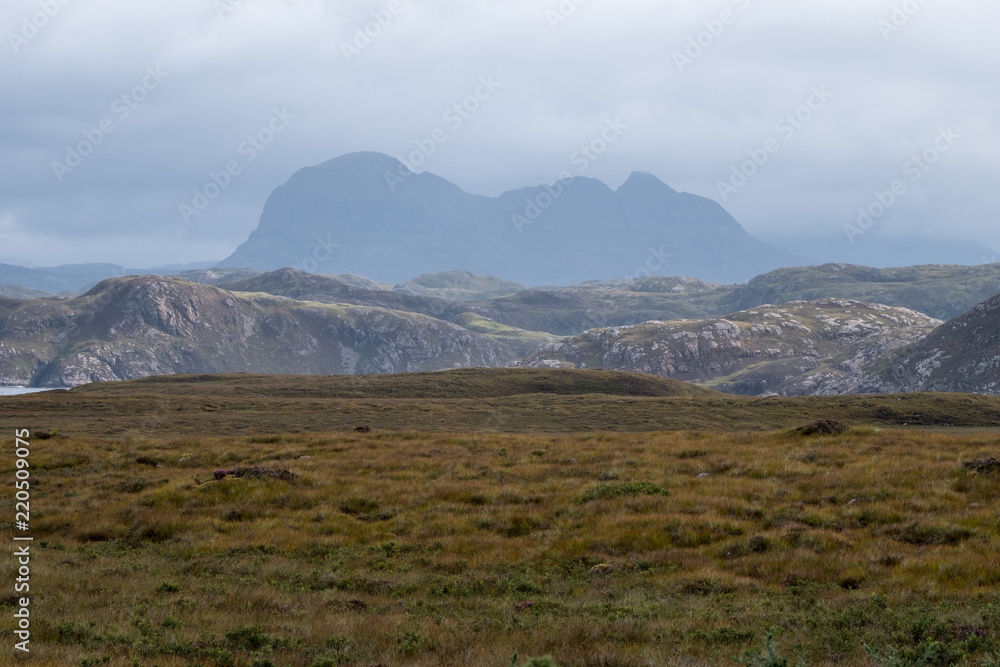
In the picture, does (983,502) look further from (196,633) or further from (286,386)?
(286,386)

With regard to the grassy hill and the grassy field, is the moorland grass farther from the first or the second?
the grassy hill

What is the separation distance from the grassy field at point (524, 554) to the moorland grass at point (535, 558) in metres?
0.09

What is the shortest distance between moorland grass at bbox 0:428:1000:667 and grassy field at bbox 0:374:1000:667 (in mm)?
91

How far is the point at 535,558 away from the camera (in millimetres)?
19172

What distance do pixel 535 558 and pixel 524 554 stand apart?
0.42 m

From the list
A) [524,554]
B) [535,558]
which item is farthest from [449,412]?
[535,558]

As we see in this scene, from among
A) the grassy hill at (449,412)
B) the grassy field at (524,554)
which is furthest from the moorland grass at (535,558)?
the grassy hill at (449,412)

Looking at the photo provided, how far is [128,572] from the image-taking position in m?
18.4

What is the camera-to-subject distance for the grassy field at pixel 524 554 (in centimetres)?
1227

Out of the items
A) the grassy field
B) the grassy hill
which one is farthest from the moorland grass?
the grassy hill

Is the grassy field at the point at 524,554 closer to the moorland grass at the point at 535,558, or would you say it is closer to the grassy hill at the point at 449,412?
the moorland grass at the point at 535,558

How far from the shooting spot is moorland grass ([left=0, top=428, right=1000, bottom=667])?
40.2ft

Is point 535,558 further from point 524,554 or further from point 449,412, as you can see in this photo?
point 449,412

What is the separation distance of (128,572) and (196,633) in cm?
704
